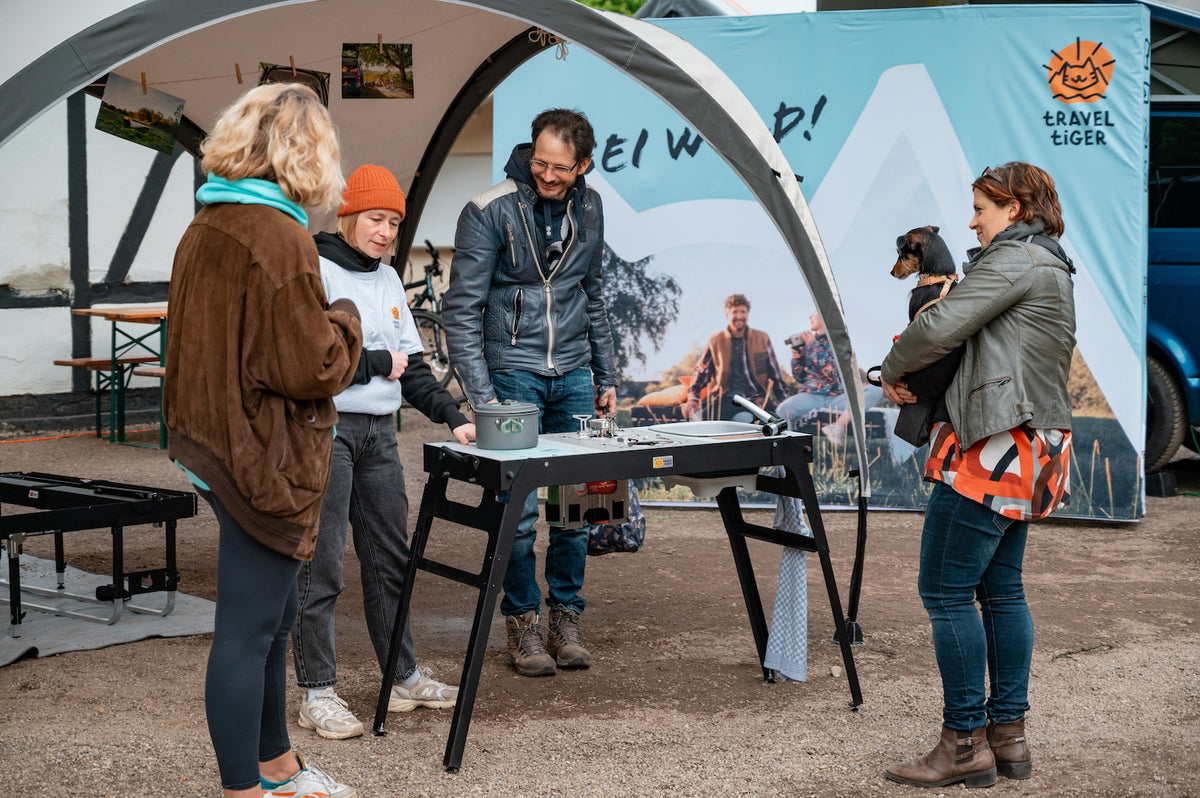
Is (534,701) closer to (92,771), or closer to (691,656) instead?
(691,656)

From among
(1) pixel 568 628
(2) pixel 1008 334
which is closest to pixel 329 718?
(1) pixel 568 628

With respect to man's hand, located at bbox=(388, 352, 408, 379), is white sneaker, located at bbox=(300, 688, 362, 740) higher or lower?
lower

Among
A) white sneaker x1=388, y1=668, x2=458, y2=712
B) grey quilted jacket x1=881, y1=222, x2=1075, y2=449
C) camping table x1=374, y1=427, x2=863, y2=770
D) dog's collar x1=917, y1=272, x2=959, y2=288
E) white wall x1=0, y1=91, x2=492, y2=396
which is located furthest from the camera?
white wall x1=0, y1=91, x2=492, y2=396

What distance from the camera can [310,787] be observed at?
9.99 ft

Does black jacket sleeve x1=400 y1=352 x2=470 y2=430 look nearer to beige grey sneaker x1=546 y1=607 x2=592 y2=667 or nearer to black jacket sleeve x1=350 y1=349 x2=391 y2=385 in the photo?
black jacket sleeve x1=350 y1=349 x2=391 y2=385

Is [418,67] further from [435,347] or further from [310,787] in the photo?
[435,347]

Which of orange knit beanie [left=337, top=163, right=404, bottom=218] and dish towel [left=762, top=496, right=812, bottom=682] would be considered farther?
dish towel [left=762, top=496, right=812, bottom=682]

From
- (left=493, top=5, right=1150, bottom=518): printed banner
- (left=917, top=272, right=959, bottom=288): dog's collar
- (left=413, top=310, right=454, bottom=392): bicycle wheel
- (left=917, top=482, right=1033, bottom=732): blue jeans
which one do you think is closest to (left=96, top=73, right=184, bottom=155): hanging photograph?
(left=493, top=5, right=1150, bottom=518): printed banner

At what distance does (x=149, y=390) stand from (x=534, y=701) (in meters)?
7.07

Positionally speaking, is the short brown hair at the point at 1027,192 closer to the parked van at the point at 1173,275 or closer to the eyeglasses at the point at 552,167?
the eyeglasses at the point at 552,167

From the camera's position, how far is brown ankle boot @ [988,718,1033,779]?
342cm

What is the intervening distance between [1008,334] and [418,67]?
334 cm

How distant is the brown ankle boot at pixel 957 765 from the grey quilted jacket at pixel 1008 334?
2.81 feet

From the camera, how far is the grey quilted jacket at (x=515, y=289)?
4.14 metres
